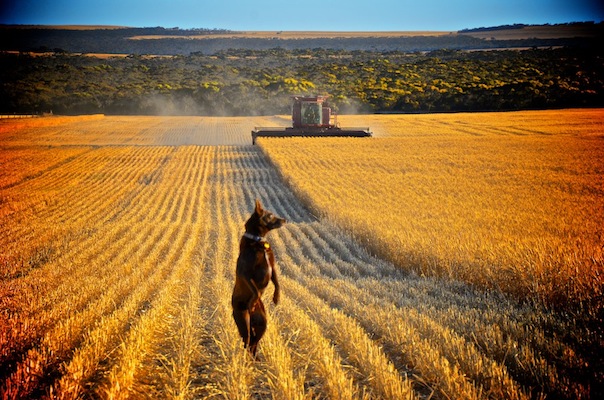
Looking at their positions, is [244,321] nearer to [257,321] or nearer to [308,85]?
[257,321]

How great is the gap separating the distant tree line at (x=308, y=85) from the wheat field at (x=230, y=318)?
55.9 meters

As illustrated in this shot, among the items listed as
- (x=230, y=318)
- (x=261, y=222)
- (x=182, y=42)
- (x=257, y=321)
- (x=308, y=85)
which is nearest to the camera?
(x=261, y=222)

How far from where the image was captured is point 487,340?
534 cm

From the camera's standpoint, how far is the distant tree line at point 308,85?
69.9 m

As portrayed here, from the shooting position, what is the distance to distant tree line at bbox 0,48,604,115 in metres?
69.9

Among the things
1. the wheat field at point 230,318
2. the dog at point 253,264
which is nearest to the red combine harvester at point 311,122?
the wheat field at point 230,318

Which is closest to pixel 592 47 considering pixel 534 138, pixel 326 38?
pixel 534 138

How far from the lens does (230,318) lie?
6355 mm

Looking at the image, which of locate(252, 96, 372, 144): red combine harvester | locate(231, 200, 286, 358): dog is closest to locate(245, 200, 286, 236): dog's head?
locate(231, 200, 286, 358): dog

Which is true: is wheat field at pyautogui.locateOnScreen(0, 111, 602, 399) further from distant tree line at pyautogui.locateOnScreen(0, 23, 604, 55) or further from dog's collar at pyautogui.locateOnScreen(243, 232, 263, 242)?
distant tree line at pyautogui.locateOnScreen(0, 23, 604, 55)

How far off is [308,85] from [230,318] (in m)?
83.9

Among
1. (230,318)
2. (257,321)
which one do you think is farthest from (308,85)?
(257,321)

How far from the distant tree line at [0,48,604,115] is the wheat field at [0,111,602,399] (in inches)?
2201

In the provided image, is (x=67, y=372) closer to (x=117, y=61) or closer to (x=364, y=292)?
(x=364, y=292)
